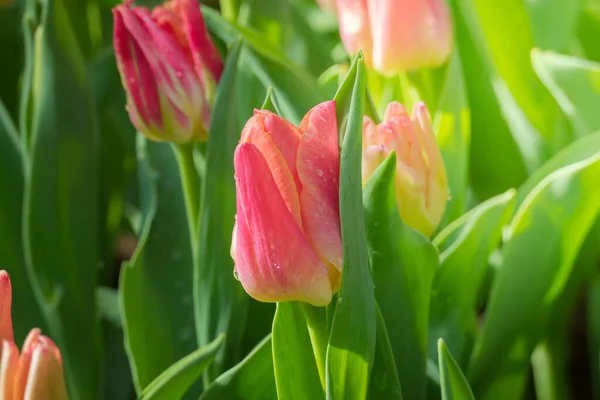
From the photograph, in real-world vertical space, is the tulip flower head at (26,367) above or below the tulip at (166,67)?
below

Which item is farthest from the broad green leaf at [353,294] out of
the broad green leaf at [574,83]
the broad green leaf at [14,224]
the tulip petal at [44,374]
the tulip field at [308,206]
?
the broad green leaf at [14,224]

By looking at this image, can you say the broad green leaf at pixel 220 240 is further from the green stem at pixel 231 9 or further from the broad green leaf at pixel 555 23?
the broad green leaf at pixel 555 23

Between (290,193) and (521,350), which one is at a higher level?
(290,193)

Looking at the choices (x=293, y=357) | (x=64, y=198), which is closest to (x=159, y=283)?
(x=64, y=198)

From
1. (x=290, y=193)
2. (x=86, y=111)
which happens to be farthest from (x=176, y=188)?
(x=290, y=193)

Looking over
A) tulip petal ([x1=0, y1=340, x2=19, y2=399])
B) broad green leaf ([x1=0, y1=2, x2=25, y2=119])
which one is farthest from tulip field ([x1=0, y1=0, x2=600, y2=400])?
broad green leaf ([x1=0, y1=2, x2=25, y2=119])

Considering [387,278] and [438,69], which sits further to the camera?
[438,69]

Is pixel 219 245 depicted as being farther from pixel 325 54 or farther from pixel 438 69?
pixel 325 54
